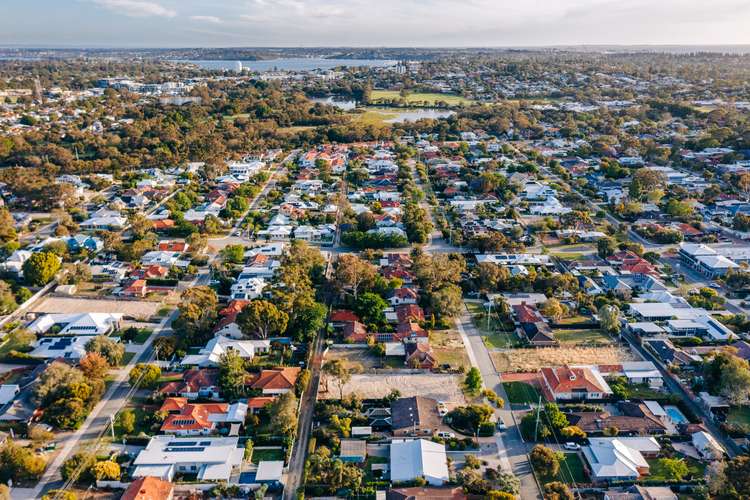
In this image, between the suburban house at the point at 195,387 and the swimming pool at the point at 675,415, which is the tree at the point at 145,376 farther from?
the swimming pool at the point at 675,415

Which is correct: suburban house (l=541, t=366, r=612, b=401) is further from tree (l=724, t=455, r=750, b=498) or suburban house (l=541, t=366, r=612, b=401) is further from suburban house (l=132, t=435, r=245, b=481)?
suburban house (l=132, t=435, r=245, b=481)

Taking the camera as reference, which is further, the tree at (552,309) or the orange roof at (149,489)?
the tree at (552,309)

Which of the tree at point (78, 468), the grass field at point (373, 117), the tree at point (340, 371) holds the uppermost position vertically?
the grass field at point (373, 117)

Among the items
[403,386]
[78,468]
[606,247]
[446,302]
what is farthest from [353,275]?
[606,247]

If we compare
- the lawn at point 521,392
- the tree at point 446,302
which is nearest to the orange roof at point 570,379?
the lawn at point 521,392

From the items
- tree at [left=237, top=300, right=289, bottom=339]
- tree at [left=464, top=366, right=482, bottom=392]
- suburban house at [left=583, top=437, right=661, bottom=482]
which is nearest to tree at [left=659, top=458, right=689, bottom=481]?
suburban house at [left=583, top=437, right=661, bottom=482]

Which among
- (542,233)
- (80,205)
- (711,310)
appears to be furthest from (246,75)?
(711,310)

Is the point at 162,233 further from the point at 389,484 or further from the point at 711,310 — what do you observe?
the point at 711,310
